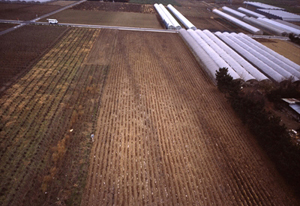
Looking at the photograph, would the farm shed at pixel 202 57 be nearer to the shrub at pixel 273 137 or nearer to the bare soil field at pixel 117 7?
the shrub at pixel 273 137

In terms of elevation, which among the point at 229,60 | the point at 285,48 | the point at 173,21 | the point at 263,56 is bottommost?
the point at 229,60

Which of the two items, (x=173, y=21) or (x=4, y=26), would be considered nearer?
(x=4, y=26)

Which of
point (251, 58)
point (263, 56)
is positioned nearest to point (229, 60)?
point (251, 58)

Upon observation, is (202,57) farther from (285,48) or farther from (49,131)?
(49,131)

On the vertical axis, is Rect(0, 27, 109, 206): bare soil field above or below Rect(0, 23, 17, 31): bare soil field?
below

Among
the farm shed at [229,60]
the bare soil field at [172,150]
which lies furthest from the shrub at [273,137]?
the farm shed at [229,60]

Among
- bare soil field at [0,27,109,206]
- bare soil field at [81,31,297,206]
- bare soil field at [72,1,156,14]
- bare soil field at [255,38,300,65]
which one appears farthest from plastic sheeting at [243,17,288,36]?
bare soil field at [0,27,109,206]

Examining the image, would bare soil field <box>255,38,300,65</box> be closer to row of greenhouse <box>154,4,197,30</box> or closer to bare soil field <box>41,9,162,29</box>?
row of greenhouse <box>154,4,197,30</box>
